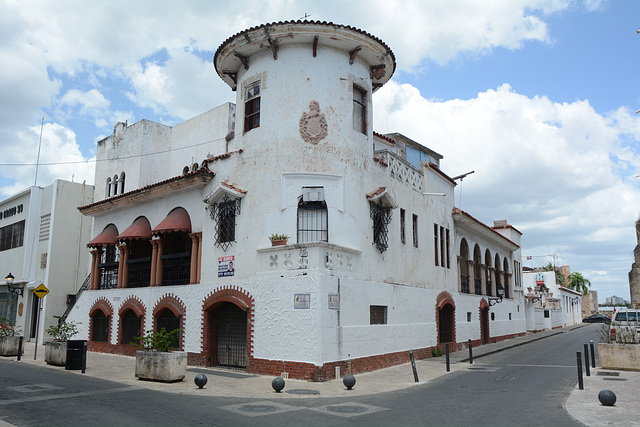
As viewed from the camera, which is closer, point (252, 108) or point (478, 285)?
point (252, 108)

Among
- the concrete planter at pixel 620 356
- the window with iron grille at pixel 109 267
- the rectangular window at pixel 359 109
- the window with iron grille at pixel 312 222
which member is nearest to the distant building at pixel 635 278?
the concrete planter at pixel 620 356

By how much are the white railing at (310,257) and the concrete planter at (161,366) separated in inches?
148

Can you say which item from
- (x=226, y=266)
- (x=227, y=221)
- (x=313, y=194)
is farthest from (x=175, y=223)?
(x=313, y=194)

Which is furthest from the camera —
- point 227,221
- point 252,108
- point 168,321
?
point 168,321

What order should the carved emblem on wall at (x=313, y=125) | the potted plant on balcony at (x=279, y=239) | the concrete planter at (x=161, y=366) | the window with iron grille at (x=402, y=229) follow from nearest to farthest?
the concrete planter at (x=161, y=366) < the potted plant on balcony at (x=279, y=239) < the carved emblem on wall at (x=313, y=125) < the window with iron grille at (x=402, y=229)

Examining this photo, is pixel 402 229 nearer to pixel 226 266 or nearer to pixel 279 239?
pixel 279 239

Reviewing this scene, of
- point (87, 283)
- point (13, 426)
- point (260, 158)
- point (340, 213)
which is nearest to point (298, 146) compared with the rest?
point (260, 158)

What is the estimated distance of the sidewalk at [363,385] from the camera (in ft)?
32.7

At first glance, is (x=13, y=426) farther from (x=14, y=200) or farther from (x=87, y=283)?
(x=14, y=200)

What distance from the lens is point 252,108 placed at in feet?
57.8

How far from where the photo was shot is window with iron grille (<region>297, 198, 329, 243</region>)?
15.8 m

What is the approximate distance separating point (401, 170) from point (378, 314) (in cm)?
591

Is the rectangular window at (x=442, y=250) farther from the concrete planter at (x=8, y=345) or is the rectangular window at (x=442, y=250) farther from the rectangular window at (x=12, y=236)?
the rectangular window at (x=12, y=236)

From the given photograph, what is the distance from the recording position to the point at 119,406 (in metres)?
9.99
